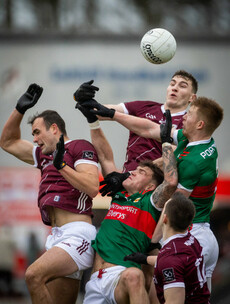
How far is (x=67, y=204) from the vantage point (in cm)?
764

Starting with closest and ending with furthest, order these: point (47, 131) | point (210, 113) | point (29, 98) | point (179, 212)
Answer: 1. point (179, 212)
2. point (210, 113)
3. point (47, 131)
4. point (29, 98)

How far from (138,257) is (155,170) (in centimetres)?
107

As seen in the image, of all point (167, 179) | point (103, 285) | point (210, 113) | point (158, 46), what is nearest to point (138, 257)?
point (103, 285)

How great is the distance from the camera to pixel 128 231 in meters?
7.37

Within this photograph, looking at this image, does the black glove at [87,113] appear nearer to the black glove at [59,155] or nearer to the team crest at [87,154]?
the team crest at [87,154]

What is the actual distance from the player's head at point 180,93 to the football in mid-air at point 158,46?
16.3 inches

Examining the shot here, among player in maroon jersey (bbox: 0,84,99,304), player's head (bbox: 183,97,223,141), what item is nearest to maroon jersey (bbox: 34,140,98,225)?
player in maroon jersey (bbox: 0,84,99,304)

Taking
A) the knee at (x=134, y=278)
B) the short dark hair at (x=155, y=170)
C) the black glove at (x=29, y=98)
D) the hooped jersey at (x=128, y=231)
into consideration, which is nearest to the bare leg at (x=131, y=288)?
the knee at (x=134, y=278)

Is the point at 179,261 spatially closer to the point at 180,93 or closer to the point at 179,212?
the point at 179,212

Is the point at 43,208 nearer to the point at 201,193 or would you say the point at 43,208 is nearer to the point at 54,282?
the point at 54,282

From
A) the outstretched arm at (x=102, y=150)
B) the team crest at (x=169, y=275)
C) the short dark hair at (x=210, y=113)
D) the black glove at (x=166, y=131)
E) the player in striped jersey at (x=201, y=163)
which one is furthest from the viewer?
the outstretched arm at (x=102, y=150)

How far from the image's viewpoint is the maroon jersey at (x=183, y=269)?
638cm

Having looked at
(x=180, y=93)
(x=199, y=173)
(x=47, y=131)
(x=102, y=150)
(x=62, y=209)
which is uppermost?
(x=180, y=93)

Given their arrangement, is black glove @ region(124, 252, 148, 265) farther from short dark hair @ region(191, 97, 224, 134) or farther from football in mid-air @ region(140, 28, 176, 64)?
football in mid-air @ region(140, 28, 176, 64)
